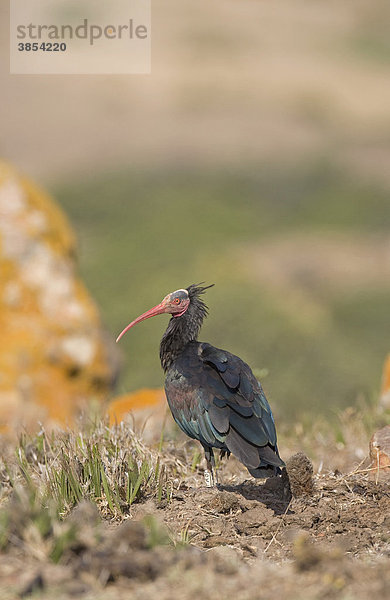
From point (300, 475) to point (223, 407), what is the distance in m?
0.55

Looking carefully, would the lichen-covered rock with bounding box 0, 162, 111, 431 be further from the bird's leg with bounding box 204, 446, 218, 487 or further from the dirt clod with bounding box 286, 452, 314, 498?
the dirt clod with bounding box 286, 452, 314, 498

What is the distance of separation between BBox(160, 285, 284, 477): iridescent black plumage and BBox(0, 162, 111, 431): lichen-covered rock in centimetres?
287

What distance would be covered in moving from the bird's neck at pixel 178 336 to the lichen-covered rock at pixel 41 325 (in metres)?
2.49

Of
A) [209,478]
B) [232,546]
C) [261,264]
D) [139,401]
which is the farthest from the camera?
[261,264]

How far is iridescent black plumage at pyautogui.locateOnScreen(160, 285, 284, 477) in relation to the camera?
14.1 ft

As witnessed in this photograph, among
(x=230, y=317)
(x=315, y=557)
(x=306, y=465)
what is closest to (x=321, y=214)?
(x=230, y=317)

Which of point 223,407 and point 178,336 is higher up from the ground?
point 178,336

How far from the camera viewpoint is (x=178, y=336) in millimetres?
5211

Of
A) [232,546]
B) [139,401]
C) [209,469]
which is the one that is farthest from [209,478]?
[139,401]

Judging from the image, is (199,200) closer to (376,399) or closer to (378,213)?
(378,213)

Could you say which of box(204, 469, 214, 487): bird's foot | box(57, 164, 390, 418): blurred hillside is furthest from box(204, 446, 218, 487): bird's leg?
box(57, 164, 390, 418): blurred hillside

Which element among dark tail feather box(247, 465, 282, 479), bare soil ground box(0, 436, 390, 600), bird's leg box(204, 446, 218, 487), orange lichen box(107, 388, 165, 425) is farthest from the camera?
orange lichen box(107, 388, 165, 425)

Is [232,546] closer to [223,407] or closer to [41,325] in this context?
[223,407]

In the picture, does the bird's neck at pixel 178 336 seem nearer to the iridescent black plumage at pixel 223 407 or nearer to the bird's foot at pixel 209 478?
the iridescent black plumage at pixel 223 407
